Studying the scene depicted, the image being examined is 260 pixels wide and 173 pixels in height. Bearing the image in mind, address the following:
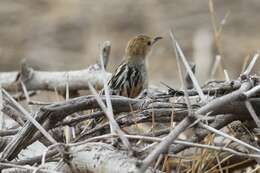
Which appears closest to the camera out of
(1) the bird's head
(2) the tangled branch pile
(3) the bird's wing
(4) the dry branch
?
(2) the tangled branch pile

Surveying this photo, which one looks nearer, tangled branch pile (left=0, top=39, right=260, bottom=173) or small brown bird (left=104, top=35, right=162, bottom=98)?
tangled branch pile (left=0, top=39, right=260, bottom=173)

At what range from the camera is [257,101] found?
11.8 feet

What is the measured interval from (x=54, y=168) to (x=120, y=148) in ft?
0.97

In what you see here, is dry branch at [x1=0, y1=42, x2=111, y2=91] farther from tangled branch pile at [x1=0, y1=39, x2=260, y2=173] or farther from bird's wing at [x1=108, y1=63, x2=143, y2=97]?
tangled branch pile at [x1=0, y1=39, x2=260, y2=173]

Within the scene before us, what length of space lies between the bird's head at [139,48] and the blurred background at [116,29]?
14.2ft

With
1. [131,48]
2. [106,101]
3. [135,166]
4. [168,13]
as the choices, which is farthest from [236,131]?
[168,13]

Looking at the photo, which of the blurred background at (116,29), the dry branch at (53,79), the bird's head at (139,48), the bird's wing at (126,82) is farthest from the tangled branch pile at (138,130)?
the blurred background at (116,29)

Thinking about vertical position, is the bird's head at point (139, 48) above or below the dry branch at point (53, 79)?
above

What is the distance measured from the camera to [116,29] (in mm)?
12242

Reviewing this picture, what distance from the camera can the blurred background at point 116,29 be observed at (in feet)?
36.5

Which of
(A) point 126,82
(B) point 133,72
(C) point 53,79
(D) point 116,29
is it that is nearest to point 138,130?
(A) point 126,82

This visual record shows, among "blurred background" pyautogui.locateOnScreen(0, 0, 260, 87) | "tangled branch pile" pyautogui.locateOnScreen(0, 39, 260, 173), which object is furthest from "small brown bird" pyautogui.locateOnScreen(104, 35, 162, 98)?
"blurred background" pyautogui.locateOnScreen(0, 0, 260, 87)

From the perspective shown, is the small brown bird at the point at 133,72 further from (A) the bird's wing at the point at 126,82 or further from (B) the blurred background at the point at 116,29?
(B) the blurred background at the point at 116,29

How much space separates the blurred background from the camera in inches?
438
